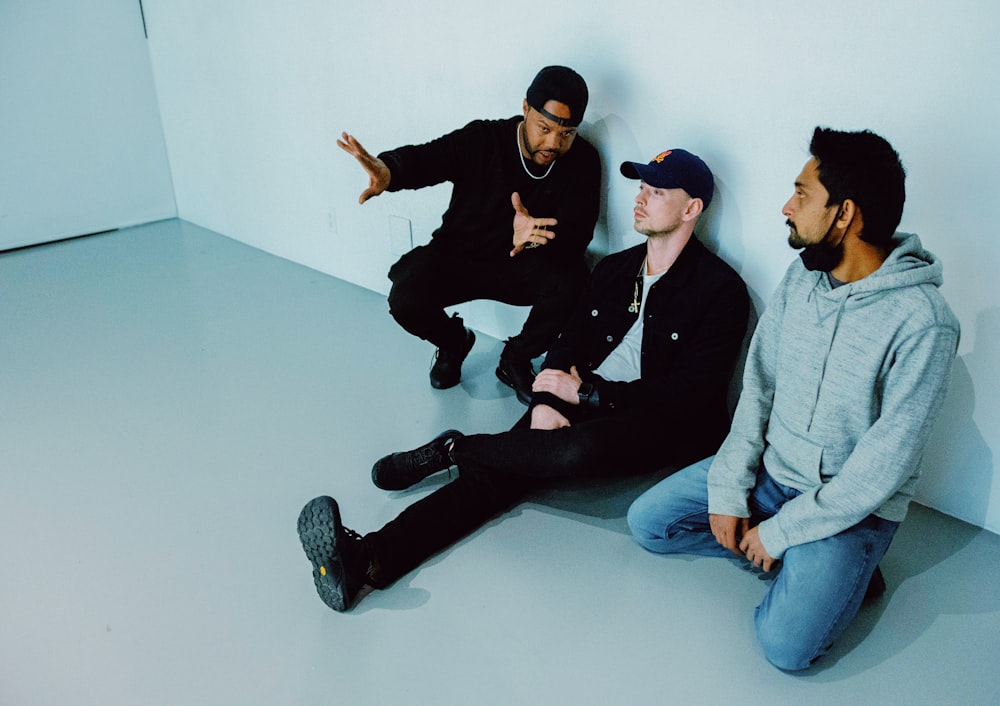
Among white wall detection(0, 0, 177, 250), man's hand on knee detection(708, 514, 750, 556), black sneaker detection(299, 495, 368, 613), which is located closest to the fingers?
man's hand on knee detection(708, 514, 750, 556)

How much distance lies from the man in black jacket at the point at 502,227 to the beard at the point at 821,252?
0.90m

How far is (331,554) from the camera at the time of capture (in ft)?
5.50

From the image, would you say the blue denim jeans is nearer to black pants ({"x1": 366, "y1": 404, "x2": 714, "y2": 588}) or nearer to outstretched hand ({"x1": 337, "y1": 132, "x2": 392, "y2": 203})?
black pants ({"x1": 366, "y1": 404, "x2": 714, "y2": 588})

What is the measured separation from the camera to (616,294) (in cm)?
221

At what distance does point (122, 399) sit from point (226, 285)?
1124mm

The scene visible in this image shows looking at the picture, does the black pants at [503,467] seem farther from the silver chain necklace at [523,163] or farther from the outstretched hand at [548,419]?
the silver chain necklace at [523,163]

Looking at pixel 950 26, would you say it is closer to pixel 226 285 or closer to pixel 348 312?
pixel 348 312

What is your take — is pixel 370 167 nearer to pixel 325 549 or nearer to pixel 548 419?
pixel 548 419

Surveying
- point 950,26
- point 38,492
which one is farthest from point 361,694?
point 950,26

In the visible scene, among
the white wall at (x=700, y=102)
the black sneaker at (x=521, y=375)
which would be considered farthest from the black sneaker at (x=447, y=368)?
the white wall at (x=700, y=102)

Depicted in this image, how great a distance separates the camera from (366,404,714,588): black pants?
1.83m

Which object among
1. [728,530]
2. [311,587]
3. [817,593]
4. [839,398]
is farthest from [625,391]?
[311,587]

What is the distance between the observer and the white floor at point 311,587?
155 cm

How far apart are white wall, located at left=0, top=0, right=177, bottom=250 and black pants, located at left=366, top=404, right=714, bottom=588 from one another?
3.56 m
